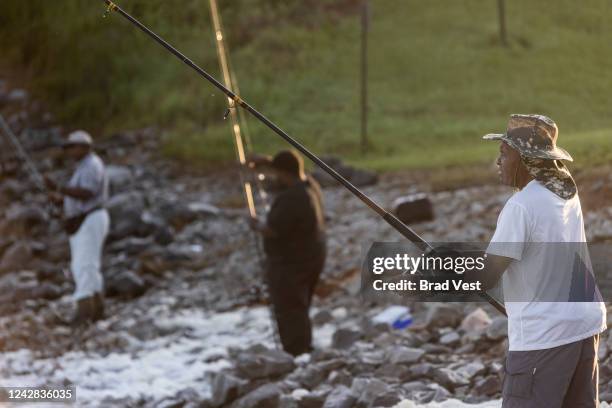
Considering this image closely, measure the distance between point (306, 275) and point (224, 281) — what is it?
18.0ft

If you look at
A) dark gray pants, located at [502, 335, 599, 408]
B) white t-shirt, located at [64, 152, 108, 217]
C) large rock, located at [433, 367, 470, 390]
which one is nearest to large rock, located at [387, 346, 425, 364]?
large rock, located at [433, 367, 470, 390]

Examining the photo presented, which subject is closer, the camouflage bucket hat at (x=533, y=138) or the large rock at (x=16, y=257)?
the camouflage bucket hat at (x=533, y=138)

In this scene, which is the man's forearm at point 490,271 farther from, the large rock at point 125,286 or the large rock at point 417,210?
the large rock at point 417,210

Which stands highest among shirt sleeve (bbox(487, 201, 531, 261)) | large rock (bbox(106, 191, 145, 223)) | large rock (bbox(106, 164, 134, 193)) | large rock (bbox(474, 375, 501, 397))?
shirt sleeve (bbox(487, 201, 531, 261))

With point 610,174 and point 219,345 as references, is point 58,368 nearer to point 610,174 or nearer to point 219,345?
point 219,345

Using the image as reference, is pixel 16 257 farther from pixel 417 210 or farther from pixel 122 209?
pixel 417 210

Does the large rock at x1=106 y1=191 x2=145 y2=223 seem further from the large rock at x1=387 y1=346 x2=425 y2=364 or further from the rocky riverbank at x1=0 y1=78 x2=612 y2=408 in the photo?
the large rock at x1=387 y1=346 x2=425 y2=364

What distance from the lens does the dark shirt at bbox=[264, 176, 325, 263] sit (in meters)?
8.24

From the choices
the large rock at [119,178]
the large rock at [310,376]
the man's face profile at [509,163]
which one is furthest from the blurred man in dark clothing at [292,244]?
the large rock at [119,178]

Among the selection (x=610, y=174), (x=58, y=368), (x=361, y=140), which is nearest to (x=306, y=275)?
(x=58, y=368)

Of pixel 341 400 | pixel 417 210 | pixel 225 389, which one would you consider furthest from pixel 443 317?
pixel 417 210

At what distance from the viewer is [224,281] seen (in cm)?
1398

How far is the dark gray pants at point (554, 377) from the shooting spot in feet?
12.8

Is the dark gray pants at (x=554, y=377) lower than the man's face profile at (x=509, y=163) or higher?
lower
